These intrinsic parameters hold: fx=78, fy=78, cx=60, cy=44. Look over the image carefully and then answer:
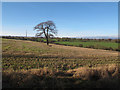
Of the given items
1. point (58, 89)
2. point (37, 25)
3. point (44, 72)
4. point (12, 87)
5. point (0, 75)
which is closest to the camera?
point (58, 89)

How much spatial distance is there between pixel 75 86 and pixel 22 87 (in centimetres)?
230

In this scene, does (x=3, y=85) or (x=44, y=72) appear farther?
(x=44, y=72)

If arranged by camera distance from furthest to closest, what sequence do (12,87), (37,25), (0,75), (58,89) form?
1. (37,25)
2. (0,75)
3. (12,87)
4. (58,89)

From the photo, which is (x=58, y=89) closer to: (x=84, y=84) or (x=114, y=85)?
(x=84, y=84)

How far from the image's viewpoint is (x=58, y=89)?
10.4ft

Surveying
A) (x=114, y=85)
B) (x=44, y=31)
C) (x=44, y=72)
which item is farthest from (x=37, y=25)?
(x=114, y=85)

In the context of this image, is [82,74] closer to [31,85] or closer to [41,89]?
[41,89]

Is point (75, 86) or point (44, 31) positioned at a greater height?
point (44, 31)

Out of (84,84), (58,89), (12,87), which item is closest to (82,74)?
(84,84)

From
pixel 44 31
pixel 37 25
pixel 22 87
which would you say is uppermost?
pixel 37 25

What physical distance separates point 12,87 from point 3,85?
483 millimetres

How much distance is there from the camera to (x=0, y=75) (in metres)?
4.16

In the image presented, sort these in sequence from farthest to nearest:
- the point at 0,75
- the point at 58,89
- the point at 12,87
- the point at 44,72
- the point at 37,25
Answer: the point at 37,25 → the point at 44,72 → the point at 0,75 → the point at 12,87 → the point at 58,89

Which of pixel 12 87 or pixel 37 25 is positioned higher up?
pixel 37 25
